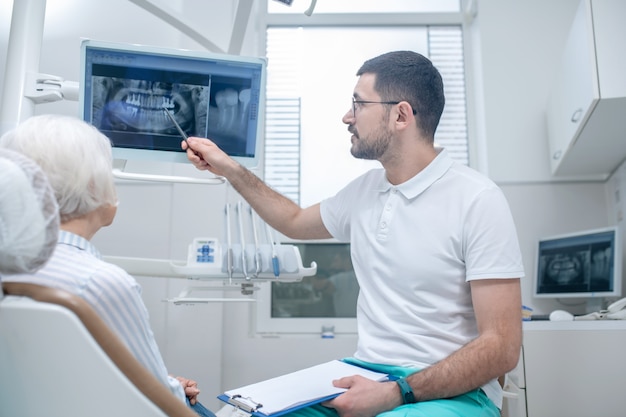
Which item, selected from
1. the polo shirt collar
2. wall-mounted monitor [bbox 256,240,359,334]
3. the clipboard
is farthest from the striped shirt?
wall-mounted monitor [bbox 256,240,359,334]

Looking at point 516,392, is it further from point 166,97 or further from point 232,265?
point 166,97

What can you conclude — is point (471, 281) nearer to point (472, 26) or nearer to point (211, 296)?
point (211, 296)

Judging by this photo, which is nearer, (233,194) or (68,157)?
(68,157)

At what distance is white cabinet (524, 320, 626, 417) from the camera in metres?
2.06

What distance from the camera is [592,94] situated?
201cm

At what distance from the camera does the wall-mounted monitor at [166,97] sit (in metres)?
1.61

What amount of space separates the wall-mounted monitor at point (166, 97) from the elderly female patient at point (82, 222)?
2.24ft

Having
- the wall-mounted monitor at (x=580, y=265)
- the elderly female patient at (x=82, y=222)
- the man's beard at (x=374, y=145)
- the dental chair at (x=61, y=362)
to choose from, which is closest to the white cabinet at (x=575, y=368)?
the wall-mounted monitor at (x=580, y=265)

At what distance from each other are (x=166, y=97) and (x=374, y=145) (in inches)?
24.7

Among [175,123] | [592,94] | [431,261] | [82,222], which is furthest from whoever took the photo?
[592,94]

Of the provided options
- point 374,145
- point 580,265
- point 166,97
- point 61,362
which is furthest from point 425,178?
point 580,265

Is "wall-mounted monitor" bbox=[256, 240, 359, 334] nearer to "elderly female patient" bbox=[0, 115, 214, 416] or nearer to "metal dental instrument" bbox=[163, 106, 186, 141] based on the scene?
"metal dental instrument" bbox=[163, 106, 186, 141]

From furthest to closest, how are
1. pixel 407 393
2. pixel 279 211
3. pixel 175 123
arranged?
pixel 279 211 → pixel 175 123 → pixel 407 393

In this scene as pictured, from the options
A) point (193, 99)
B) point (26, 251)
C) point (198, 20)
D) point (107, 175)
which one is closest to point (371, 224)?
point (193, 99)
